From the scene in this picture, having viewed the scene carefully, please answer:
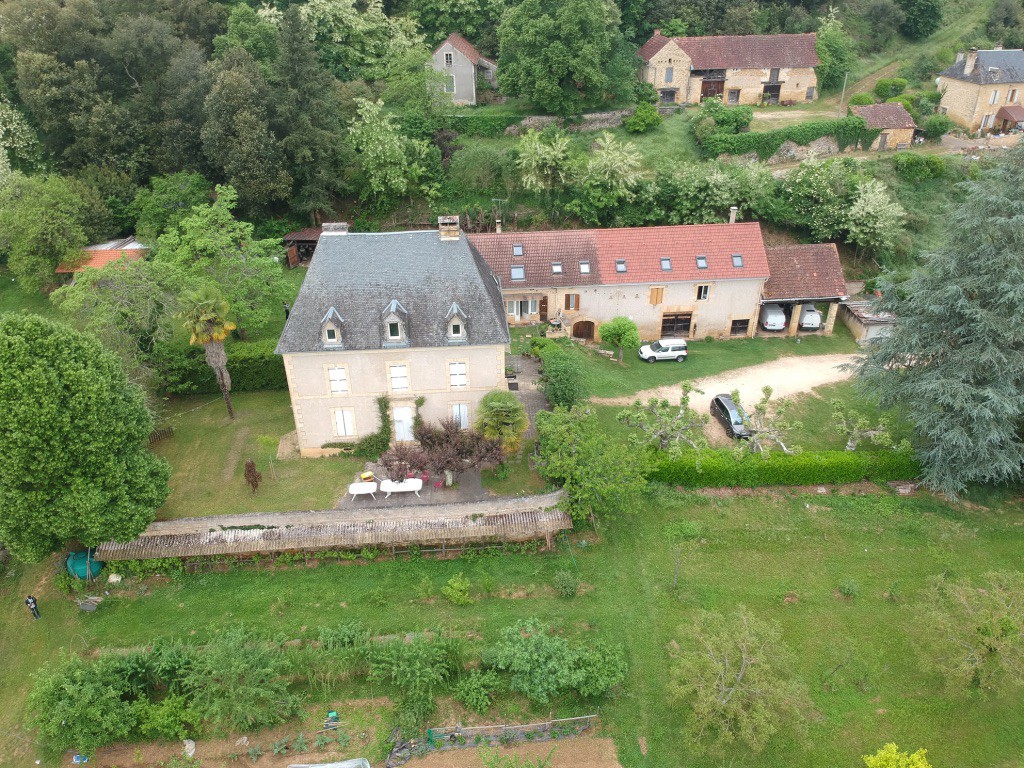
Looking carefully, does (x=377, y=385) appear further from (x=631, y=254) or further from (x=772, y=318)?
(x=772, y=318)

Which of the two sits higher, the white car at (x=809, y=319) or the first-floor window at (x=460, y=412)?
the first-floor window at (x=460, y=412)

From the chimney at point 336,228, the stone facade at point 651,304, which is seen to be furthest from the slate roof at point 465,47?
the chimney at point 336,228

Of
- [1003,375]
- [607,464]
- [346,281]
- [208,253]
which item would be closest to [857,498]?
[1003,375]

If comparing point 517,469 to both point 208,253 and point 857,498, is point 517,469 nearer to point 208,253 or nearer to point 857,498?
point 857,498

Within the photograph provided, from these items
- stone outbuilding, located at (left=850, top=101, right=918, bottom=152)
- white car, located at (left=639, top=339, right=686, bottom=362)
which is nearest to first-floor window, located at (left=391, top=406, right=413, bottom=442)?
white car, located at (left=639, top=339, right=686, bottom=362)

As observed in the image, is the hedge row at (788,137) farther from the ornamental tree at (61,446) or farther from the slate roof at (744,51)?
the ornamental tree at (61,446)

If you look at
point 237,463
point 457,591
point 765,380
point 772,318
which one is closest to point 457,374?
point 457,591

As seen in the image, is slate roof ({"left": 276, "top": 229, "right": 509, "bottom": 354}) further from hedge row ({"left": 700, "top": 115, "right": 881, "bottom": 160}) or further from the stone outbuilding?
the stone outbuilding
